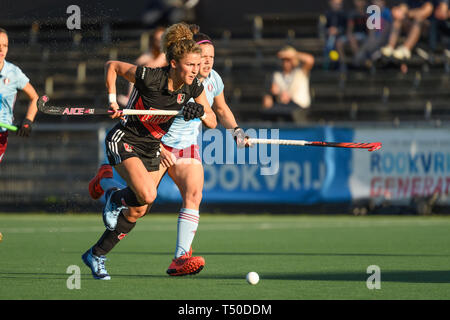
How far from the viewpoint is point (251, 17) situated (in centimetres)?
2070

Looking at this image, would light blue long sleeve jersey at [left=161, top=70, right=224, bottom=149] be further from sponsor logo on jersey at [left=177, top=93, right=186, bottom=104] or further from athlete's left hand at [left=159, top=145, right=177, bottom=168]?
sponsor logo on jersey at [left=177, top=93, right=186, bottom=104]

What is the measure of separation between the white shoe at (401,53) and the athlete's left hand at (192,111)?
1115 centimetres

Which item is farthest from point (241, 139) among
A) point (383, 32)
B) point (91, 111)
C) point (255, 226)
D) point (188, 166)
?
point (383, 32)

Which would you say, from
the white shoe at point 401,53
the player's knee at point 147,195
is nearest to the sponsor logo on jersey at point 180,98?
the player's knee at point 147,195

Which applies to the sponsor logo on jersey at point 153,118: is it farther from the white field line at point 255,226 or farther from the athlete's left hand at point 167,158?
the white field line at point 255,226

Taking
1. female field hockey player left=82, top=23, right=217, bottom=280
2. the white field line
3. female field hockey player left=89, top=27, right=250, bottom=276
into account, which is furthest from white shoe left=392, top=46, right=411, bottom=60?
female field hockey player left=82, top=23, right=217, bottom=280

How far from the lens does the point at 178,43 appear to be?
22.9 feet

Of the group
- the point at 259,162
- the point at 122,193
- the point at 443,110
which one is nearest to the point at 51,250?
the point at 122,193

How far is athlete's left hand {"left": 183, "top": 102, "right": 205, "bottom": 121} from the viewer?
7023mm

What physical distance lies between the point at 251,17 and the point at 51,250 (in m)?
12.2

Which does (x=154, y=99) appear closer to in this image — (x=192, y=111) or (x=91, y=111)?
(x=192, y=111)

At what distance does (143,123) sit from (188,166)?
54cm

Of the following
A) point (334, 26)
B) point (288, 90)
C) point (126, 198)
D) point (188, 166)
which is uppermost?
point (334, 26)

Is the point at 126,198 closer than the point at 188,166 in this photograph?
Yes
